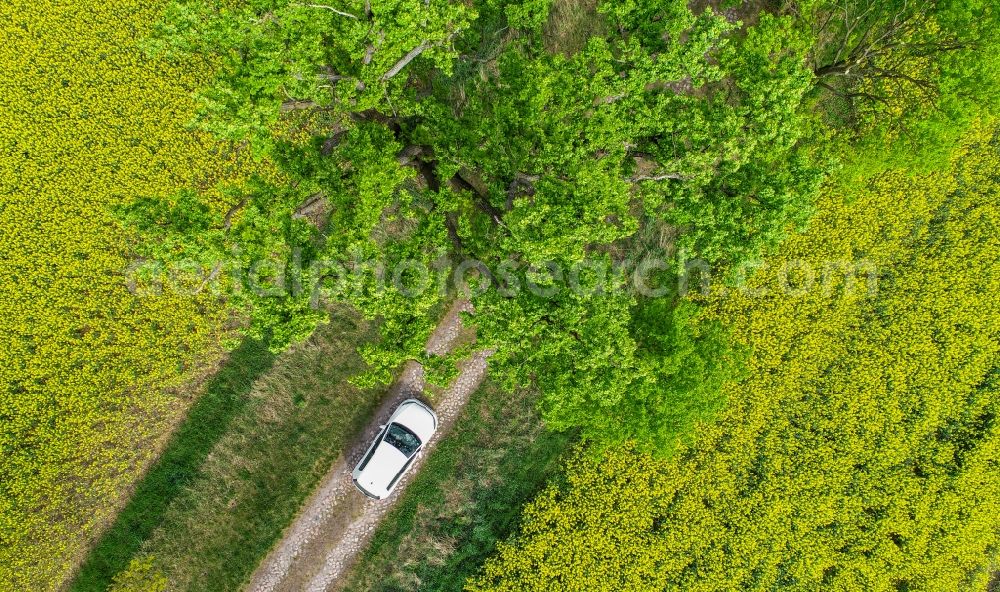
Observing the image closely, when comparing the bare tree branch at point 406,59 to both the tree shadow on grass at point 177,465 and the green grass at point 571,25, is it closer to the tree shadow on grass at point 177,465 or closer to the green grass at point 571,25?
the green grass at point 571,25

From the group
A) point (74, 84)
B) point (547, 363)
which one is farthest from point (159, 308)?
point (547, 363)

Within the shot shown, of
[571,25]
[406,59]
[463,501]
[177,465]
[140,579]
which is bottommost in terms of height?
[140,579]

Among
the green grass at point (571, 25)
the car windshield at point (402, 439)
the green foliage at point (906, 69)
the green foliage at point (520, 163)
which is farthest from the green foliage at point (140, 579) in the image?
the green foliage at point (906, 69)

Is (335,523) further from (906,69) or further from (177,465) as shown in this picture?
(906,69)

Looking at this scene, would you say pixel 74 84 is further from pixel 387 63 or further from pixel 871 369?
pixel 871 369

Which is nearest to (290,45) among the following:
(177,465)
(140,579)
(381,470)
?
(381,470)
